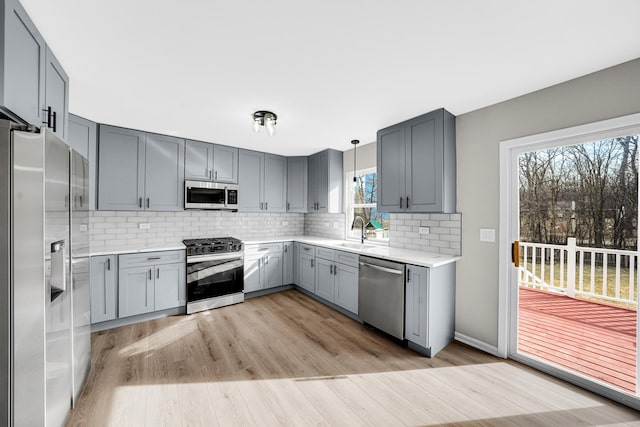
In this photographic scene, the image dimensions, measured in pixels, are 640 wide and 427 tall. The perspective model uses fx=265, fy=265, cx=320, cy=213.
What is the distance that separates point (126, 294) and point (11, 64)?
256cm

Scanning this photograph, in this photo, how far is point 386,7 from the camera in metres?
1.36

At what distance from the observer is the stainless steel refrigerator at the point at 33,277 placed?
117 centimetres

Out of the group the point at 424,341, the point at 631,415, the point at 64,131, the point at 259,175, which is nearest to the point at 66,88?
the point at 64,131

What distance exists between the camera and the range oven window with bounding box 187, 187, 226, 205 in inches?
148

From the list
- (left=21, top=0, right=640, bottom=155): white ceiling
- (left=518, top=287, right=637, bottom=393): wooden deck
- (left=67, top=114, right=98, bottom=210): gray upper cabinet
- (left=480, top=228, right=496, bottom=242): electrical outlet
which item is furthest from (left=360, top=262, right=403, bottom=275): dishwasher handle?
(left=67, top=114, right=98, bottom=210): gray upper cabinet

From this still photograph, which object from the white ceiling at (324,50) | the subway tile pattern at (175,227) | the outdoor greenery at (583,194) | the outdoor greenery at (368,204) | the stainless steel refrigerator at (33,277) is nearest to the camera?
the stainless steel refrigerator at (33,277)

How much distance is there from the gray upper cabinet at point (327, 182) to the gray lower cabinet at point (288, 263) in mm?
772

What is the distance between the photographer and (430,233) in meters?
3.10

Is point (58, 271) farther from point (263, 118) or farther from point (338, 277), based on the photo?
point (338, 277)

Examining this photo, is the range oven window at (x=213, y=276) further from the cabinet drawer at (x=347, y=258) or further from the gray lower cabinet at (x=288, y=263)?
the cabinet drawer at (x=347, y=258)

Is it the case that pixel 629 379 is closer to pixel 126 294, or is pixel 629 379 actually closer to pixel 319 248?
pixel 319 248

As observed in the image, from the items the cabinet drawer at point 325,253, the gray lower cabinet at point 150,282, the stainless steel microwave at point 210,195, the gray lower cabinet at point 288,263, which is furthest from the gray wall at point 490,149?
the gray lower cabinet at point 150,282

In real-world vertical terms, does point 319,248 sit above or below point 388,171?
below

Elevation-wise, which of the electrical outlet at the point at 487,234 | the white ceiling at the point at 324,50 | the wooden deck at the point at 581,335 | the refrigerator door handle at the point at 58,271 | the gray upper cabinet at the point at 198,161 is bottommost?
the wooden deck at the point at 581,335
